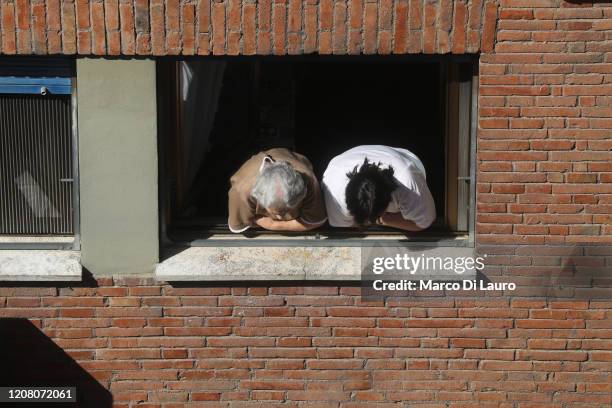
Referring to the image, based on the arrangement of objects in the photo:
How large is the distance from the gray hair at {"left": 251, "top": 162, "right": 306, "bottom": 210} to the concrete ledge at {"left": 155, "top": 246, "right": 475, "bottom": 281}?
54cm

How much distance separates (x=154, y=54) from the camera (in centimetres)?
486

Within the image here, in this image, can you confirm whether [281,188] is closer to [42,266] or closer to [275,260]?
[275,260]

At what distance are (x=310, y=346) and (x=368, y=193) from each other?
1.16m

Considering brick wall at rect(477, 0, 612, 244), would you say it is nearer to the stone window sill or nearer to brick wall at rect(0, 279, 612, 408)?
the stone window sill

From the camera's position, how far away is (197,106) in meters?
5.49

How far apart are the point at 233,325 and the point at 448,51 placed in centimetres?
218

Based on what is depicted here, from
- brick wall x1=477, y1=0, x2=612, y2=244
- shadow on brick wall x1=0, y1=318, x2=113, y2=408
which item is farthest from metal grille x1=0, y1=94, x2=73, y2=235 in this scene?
brick wall x1=477, y1=0, x2=612, y2=244

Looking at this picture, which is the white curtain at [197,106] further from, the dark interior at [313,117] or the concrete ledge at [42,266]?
the concrete ledge at [42,266]

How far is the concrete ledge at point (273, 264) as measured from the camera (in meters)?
5.05

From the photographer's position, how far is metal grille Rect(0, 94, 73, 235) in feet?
16.9

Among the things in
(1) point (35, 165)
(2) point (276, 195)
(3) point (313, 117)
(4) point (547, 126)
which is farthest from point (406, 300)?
(1) point (35, 165)

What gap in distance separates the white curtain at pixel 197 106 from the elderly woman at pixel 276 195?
1.31ft

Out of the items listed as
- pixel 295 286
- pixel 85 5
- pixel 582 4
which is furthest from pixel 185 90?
pixel 582 4

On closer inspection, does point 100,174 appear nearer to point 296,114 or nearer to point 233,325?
point 233,325
